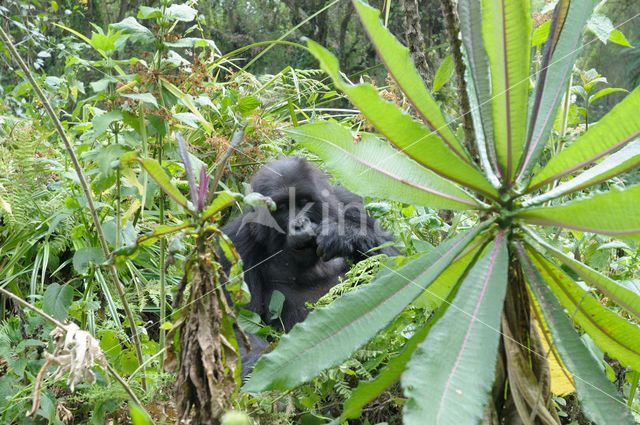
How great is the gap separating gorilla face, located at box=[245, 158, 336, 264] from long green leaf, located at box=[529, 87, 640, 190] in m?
2.21

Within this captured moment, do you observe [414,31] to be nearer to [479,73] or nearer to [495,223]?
[479,73]

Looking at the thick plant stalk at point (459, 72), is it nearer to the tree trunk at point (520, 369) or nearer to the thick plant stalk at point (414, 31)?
the tree trunk at point (520, 369)

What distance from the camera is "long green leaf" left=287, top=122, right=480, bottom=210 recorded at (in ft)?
4.36

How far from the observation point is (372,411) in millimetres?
1813

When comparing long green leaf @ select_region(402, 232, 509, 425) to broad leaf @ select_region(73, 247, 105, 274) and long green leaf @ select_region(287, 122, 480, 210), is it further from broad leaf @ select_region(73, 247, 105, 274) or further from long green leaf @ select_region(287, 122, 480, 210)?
broad leaf @ select_region(73, 247, 105, 274)

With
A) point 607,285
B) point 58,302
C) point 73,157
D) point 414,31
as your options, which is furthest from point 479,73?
point 58,302

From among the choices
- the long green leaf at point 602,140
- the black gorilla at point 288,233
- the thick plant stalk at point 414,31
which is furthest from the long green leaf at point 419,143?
the black gorilla at point 288,233

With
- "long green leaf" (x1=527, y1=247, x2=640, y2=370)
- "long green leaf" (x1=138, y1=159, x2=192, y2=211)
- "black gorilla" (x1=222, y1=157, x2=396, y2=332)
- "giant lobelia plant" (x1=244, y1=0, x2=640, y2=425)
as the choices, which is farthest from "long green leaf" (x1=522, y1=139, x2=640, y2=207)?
"black gorilla" (x1=222, y1=157, x2=396, y2=332)

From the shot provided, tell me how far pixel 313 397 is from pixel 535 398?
1.97ft

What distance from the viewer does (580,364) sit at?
1.21m

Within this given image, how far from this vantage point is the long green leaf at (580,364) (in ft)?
3.86

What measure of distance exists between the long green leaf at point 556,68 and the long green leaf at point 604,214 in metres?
0.15

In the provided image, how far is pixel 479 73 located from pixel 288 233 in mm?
2064

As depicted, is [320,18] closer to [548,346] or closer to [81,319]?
[81,319]
